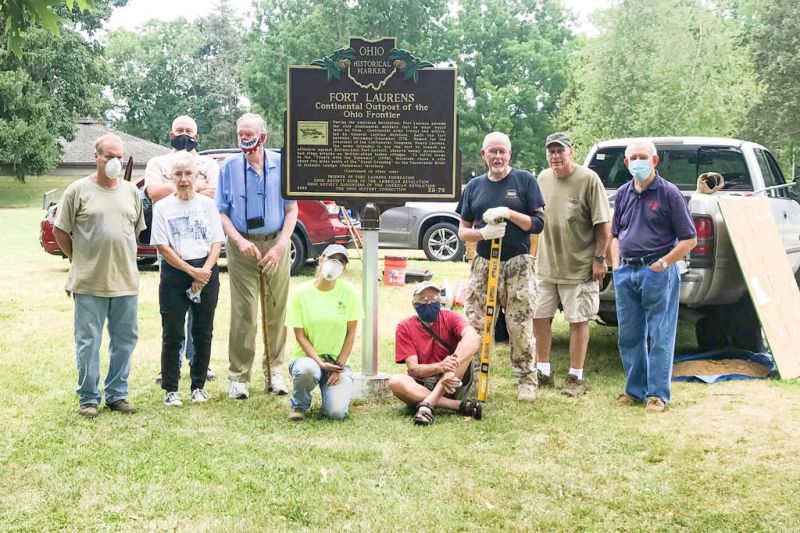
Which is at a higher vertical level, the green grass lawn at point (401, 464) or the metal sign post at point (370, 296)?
the metal sign post at point (370, 296)

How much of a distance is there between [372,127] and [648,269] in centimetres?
222

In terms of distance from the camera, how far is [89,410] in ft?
17.7

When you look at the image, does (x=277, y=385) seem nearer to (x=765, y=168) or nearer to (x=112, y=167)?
(x=112, y=167)

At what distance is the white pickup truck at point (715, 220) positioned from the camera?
6.50 m

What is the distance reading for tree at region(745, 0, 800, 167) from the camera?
109 ft

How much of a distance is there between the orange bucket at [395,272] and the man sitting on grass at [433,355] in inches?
224

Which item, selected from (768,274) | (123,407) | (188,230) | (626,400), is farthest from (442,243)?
(123,407)

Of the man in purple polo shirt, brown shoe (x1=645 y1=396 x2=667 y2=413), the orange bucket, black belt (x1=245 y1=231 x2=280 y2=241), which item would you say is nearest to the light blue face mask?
the man in purple polo shirt

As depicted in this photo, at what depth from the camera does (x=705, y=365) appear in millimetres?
6957

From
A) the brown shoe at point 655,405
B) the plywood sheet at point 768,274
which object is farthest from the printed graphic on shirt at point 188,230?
the plywood sheet at point 768,274

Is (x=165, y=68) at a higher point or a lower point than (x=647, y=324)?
higher

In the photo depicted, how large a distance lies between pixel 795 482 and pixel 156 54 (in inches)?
2929

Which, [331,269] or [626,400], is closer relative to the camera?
[331,269]

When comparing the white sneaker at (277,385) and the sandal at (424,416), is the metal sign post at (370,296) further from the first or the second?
the sandal at (424,416)
